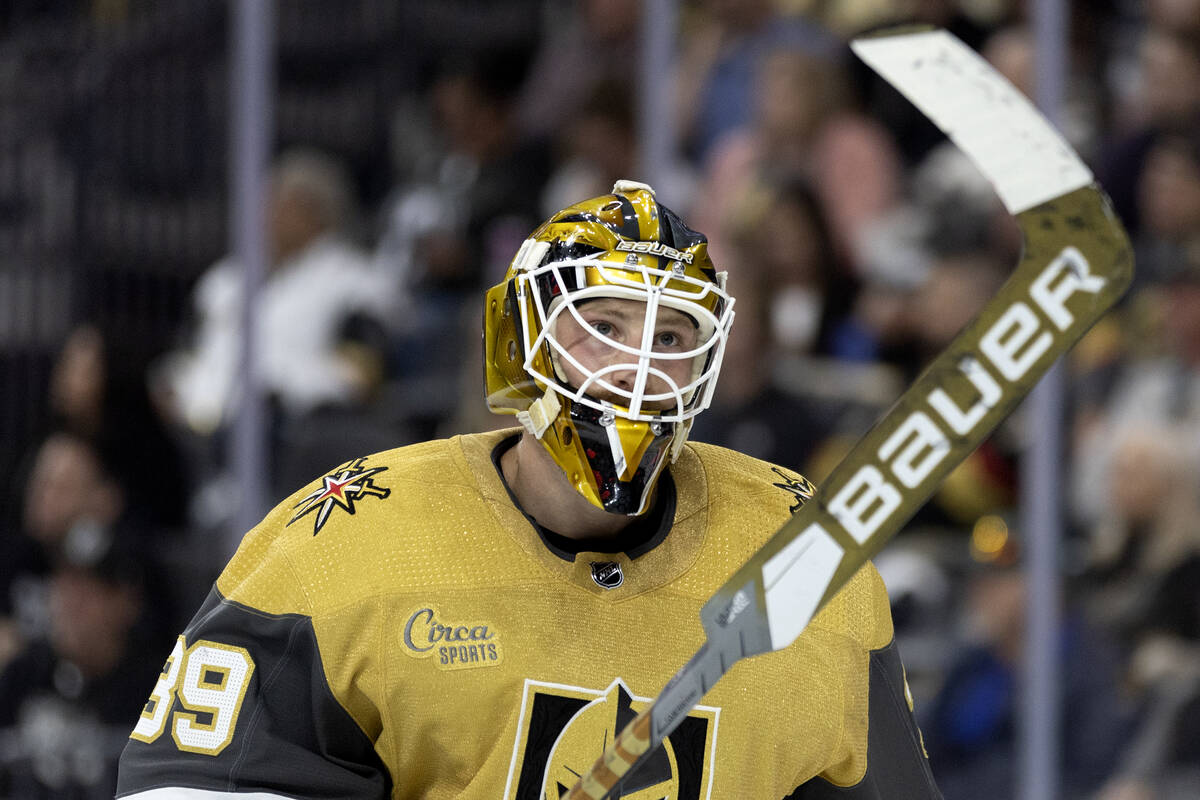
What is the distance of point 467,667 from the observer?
2020 millimetres

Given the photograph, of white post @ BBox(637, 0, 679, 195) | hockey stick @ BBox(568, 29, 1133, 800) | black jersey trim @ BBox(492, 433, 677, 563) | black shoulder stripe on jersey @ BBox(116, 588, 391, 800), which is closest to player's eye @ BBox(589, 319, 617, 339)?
black jersey trim @ BBox(492, 433, 677, 563)

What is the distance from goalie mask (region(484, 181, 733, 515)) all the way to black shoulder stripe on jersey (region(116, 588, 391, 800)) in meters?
0.36

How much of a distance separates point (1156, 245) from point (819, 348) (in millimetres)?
818

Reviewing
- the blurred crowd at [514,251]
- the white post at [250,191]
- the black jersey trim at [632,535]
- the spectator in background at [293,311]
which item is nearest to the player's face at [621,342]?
the black jersey trim at [632,535]

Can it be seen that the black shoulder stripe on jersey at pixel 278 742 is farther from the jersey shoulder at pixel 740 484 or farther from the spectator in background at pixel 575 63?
the spectator in background at pixel 575 63

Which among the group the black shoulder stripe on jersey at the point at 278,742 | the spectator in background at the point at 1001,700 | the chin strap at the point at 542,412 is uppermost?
the chin strap at the point at 542,412

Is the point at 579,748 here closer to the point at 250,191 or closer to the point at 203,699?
the point at 203,699

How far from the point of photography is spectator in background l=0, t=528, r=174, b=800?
4.88 meters

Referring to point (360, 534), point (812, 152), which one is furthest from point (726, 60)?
point (360, 534)

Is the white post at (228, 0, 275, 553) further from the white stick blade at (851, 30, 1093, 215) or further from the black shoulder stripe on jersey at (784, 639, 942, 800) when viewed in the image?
the white stick blade at (851, 30, 1093, 215)

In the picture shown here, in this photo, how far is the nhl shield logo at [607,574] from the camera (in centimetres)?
209

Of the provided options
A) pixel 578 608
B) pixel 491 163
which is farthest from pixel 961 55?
pixel 491 163

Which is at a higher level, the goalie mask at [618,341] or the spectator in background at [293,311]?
the goalie mask at [618,341]

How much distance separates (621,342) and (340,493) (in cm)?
38
